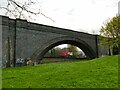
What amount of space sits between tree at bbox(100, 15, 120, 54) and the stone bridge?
5586 millimetres

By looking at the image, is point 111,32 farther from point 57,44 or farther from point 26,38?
point 26,38

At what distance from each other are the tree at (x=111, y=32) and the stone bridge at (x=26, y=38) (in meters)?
5.59

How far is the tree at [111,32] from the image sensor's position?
42.0 meters

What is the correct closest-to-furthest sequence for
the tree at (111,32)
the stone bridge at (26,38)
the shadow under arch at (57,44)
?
the stone bridge at (26,38) < the shadow under arch at (57,44) < the tree at (111,32)

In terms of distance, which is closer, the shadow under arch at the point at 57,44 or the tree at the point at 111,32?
the shadow under arch at the point at 57,44

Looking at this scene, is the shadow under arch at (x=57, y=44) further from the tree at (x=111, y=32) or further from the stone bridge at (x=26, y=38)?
the tree at (x=111, y=32)

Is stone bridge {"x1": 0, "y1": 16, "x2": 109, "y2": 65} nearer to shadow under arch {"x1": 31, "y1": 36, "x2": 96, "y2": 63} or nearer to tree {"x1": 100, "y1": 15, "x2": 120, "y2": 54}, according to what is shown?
shadow under arch {"x1": 31, "y1": 36, "x2": 96, "y2": 63}

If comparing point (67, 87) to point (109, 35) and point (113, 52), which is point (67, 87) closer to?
point (109, 35)

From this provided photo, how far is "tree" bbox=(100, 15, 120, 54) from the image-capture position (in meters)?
42.0

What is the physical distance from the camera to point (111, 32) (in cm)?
4306

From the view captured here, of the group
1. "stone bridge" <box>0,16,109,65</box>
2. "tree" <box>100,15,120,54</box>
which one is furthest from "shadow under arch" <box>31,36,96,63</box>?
"tree" <box>100,15,120,54</box>

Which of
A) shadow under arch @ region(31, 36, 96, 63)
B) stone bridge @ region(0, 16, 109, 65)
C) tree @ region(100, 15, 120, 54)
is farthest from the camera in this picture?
tree @ region(100, 15, 120, 54)

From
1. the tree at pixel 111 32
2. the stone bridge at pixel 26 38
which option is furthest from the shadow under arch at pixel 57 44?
the tree at pixel 111 32

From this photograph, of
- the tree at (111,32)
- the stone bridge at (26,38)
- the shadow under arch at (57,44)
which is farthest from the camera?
the tree at (111,32)
